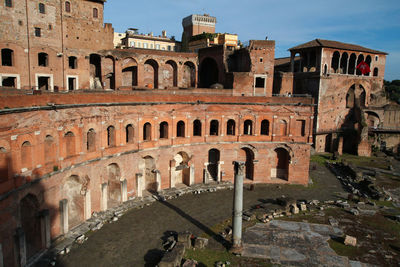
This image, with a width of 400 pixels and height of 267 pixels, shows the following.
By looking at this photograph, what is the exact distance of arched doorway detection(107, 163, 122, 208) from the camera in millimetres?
25280

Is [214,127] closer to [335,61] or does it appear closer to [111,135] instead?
[111,135]

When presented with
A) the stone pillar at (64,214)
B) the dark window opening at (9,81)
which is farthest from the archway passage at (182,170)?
the dark window opening at (9,81)

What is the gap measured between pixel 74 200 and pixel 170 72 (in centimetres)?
2209

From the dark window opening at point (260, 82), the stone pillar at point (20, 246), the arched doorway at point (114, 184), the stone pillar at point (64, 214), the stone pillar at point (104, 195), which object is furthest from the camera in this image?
the dark window opening at point (260, 82)

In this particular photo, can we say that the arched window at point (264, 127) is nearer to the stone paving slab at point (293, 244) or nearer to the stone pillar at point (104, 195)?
the stone paving slab at point (293, 244)

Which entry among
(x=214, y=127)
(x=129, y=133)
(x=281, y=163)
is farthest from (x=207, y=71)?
(x=129, y=133)

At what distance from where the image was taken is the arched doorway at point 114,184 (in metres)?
25.3

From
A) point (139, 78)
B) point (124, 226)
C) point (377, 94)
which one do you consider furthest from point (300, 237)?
point (377, 94)

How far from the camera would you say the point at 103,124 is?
2366 cm

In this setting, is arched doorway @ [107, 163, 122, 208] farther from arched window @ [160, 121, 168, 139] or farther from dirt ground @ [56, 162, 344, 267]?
arched window @ [160, 121, 168, 139]

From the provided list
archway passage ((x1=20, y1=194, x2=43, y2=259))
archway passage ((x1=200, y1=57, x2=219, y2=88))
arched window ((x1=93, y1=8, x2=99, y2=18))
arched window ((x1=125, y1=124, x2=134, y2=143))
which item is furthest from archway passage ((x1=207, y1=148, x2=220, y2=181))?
arched window ((x1=93, y1=8, x2=99, y2=18))

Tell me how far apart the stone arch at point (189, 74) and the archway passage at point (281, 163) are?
14.7 metres

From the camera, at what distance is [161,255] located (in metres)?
18.8

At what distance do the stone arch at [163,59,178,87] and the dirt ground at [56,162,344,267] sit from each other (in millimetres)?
16210
